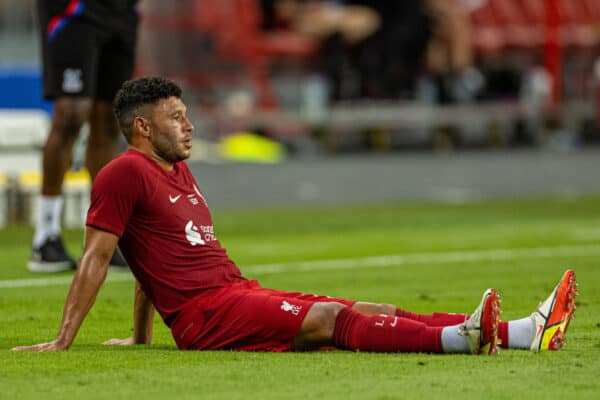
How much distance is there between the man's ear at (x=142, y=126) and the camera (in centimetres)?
640

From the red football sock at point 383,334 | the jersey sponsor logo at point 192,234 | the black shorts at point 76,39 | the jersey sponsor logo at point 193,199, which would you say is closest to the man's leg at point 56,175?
the black shorts at point 76,39

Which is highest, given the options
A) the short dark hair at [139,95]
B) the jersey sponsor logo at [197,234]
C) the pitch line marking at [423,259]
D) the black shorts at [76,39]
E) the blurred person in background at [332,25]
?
the blurred person in background at [332,25]

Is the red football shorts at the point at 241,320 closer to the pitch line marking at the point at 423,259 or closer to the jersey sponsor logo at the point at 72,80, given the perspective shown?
the pitch line marking at the point at 423,259

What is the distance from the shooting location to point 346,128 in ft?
92.2

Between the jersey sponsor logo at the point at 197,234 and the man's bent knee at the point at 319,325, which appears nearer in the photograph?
the man's bent knee at the point at 319,325

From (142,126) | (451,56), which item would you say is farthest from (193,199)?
(451,56)

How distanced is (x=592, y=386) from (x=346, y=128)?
2291 centimetres

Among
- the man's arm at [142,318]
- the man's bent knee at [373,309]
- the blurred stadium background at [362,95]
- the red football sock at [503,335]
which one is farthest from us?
the blurred stadium background at [362,95]

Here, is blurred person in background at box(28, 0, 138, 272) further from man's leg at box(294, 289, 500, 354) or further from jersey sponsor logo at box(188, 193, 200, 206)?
man's leg at box(294, 289, 500, 354)

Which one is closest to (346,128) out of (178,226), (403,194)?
(403,194)

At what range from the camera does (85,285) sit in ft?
20.1

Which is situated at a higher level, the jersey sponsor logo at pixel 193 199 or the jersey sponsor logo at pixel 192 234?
the jersey sponsor logo at pixel 193 199

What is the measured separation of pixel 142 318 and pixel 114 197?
63 centimetres

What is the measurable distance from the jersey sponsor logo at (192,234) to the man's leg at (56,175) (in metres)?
3.40
